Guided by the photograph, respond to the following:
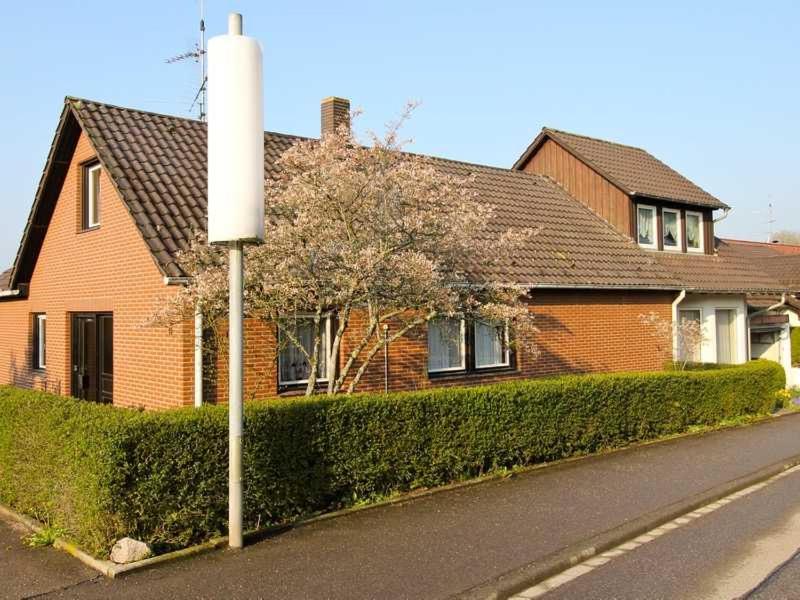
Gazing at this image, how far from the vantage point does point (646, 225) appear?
18781 mm

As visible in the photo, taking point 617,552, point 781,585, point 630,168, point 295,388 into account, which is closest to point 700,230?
point 630,168

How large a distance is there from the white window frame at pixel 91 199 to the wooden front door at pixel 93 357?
165 cm

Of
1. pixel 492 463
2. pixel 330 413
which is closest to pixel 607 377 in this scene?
pixel 492 463

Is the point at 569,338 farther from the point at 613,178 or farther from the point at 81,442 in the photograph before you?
the point at 81,442

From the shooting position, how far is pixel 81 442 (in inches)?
256

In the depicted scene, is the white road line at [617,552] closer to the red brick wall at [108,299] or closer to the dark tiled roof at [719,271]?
the red brick wall at [108,299]

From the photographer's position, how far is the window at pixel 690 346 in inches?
635

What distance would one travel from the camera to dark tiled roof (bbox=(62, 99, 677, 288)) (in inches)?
Result: 436

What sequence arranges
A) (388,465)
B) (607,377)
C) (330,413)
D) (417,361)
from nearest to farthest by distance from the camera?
(330,413) < (388,465) < (607,377) < (417,361)

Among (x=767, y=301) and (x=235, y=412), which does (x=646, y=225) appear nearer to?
(x=767, y=301)

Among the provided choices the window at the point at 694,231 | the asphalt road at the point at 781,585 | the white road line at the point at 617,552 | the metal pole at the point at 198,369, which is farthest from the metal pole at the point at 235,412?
the window at the point at 694,231

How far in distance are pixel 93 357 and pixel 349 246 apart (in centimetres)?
694

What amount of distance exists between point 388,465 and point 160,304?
3.58 m

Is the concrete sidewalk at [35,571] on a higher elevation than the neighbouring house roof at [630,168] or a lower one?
lower
